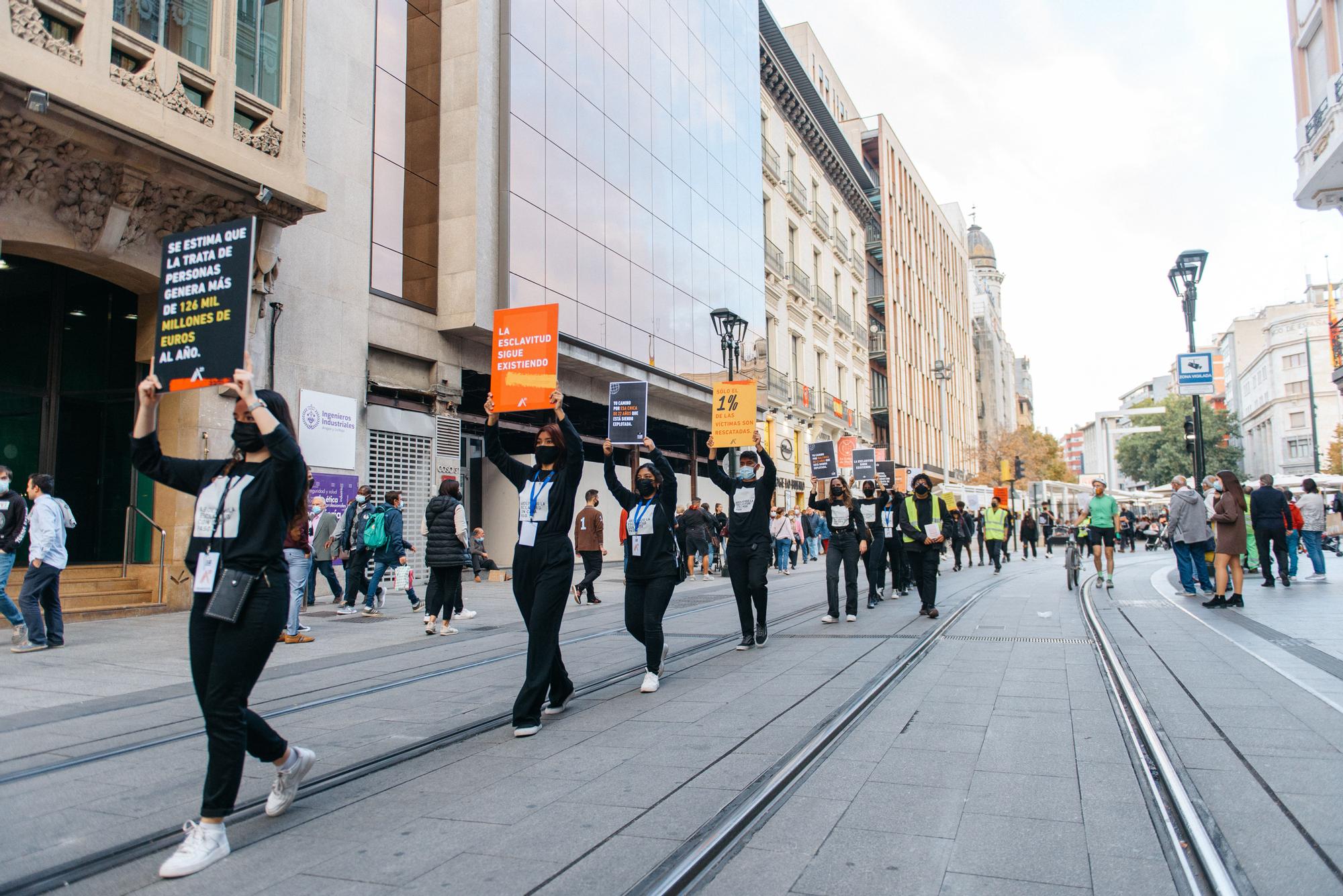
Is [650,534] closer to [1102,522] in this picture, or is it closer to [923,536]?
→ [923,536]

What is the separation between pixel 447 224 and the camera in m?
18.5

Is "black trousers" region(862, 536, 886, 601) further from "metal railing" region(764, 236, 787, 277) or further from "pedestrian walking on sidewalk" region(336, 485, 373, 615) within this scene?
"metal railing" region(764, 236, 787, 277)

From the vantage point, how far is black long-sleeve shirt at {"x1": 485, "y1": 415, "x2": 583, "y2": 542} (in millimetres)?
5473

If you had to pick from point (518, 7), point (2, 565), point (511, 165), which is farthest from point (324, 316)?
point (518, 7)

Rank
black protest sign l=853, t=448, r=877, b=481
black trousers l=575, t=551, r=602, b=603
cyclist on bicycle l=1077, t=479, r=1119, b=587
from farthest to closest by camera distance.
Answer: black protest sign l=853, t=448, r=877, b=481 < cyclist on bicycle l=1077, t=479, r=1119, b=587 < black trousers l=575, t=551, r=602, b=603

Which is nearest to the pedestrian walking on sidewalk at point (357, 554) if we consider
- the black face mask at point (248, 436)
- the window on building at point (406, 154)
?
the window on building at point (406, 154)

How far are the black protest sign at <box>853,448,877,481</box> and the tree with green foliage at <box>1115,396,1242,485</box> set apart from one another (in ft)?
201

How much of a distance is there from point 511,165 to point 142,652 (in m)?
13.1

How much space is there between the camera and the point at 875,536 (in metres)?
14.2

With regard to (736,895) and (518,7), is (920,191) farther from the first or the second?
(736,895)

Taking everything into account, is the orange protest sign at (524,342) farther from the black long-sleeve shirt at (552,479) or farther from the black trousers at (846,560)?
the black long-sleeve shirt at (552,479)

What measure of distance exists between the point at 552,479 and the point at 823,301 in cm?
3869

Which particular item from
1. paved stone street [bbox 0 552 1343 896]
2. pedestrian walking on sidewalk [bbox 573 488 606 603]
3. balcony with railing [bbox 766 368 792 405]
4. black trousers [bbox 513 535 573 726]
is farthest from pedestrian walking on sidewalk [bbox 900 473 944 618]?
balcony with railing [bbox 766 368 792 405]

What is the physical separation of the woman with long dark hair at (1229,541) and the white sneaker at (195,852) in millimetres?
12082
